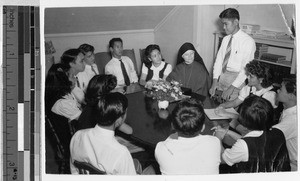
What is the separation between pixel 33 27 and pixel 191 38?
588 mm

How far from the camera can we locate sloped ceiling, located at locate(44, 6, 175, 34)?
1386 mm

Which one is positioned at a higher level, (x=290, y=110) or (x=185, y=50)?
(x=185, y=50)

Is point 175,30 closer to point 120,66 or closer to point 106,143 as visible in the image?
point 120,66

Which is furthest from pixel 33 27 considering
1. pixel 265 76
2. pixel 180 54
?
pixel 265 76

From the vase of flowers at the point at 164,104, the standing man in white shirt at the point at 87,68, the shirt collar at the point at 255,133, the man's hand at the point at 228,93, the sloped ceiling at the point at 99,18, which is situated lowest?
the shirt collar at the point at 255,133

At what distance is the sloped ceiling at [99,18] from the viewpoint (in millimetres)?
1386

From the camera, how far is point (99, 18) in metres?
1.39

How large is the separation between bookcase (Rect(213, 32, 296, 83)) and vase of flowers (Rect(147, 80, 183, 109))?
0.72 feet

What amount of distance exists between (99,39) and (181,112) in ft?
1.32

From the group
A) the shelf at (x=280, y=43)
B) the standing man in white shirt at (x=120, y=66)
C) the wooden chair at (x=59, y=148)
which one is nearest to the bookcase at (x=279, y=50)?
the shelf at (x=280, y=43)

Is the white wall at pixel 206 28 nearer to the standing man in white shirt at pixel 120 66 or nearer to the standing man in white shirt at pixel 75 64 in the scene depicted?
the standing man in white shirt at pixel 120 66

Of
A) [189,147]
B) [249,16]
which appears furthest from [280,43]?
[189,147]

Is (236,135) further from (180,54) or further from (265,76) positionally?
(180,54)

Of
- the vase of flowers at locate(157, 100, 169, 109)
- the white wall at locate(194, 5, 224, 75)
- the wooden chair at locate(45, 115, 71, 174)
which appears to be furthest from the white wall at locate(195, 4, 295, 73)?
the wooden chair at locate(45, 115, 71, 174)
